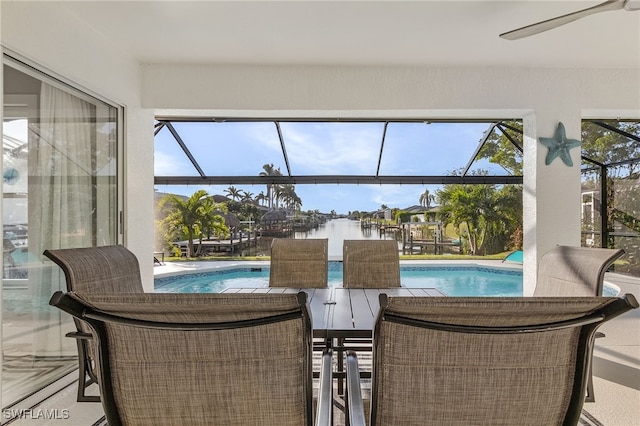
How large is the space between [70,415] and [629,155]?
8.11 meters

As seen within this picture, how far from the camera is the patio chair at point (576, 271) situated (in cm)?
197

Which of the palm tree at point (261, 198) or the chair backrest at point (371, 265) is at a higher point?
the palm tree at point (261, 198)

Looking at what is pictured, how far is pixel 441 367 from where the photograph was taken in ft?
3.29

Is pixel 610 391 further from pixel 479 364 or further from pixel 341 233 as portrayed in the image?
pixel 341 233

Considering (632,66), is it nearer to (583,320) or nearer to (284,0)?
(284,0)

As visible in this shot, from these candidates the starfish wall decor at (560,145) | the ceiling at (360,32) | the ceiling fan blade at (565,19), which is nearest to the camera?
the ceiling fan blade at (565,19)

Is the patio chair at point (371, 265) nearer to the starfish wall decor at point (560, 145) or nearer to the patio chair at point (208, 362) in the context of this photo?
the patio chair at point (208, 362)

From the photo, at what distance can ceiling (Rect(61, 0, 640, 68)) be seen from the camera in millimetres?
2832

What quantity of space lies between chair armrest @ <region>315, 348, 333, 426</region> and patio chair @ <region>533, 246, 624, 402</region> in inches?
58.2

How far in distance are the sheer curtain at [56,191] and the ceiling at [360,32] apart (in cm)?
78

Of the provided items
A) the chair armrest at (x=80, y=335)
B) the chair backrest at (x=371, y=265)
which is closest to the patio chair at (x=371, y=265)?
the chair backrest at (x=371, y=265)

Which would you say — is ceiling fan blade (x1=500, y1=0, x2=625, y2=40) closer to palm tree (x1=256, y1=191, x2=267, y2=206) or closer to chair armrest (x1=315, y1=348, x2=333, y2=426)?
chair armrest (x1=315, y1=348, x2=333, y2=426)

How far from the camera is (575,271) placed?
83.2 inches

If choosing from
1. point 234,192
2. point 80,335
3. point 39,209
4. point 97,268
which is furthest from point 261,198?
point 80,335
